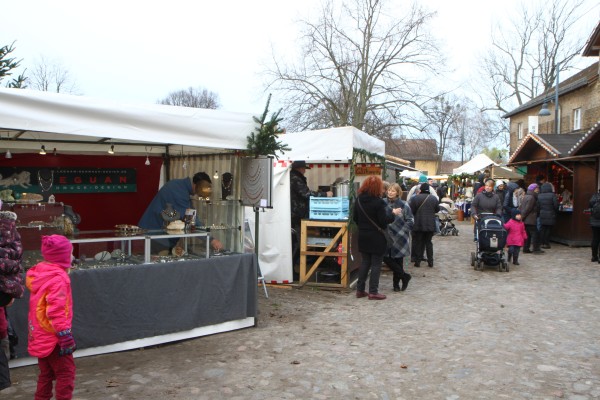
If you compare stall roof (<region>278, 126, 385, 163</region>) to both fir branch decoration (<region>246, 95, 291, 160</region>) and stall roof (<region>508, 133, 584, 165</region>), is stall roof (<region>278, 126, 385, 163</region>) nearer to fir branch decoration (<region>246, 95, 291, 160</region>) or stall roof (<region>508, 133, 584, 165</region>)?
fir branch decoration (<region>246, 95, 291, 160</region>)

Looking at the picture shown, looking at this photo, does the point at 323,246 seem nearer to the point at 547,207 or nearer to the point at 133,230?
the point at 133,230

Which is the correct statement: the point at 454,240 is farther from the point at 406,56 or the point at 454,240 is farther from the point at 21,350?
the point at 406,56

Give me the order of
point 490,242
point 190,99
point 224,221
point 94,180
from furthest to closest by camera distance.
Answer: point 190,99 < point 490,242 < point 94,180 < point 224,221

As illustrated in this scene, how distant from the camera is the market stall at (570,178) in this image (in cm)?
1355

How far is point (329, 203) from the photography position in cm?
816

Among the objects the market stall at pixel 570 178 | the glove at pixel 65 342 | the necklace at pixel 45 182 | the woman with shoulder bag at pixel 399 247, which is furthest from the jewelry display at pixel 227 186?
the market stall at pixel 570 178

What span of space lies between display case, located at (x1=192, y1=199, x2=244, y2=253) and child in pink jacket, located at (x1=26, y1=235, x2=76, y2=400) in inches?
97.9

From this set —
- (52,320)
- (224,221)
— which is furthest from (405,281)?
(52,320)

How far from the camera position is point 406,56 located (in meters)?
28.8

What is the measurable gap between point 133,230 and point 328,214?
3.41 metres

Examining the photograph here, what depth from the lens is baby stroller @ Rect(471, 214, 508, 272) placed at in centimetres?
986

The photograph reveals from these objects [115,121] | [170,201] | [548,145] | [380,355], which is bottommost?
[380,355]

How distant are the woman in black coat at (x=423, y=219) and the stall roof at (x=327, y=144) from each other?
7.43ft

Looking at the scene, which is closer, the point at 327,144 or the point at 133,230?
the point at 133,230
